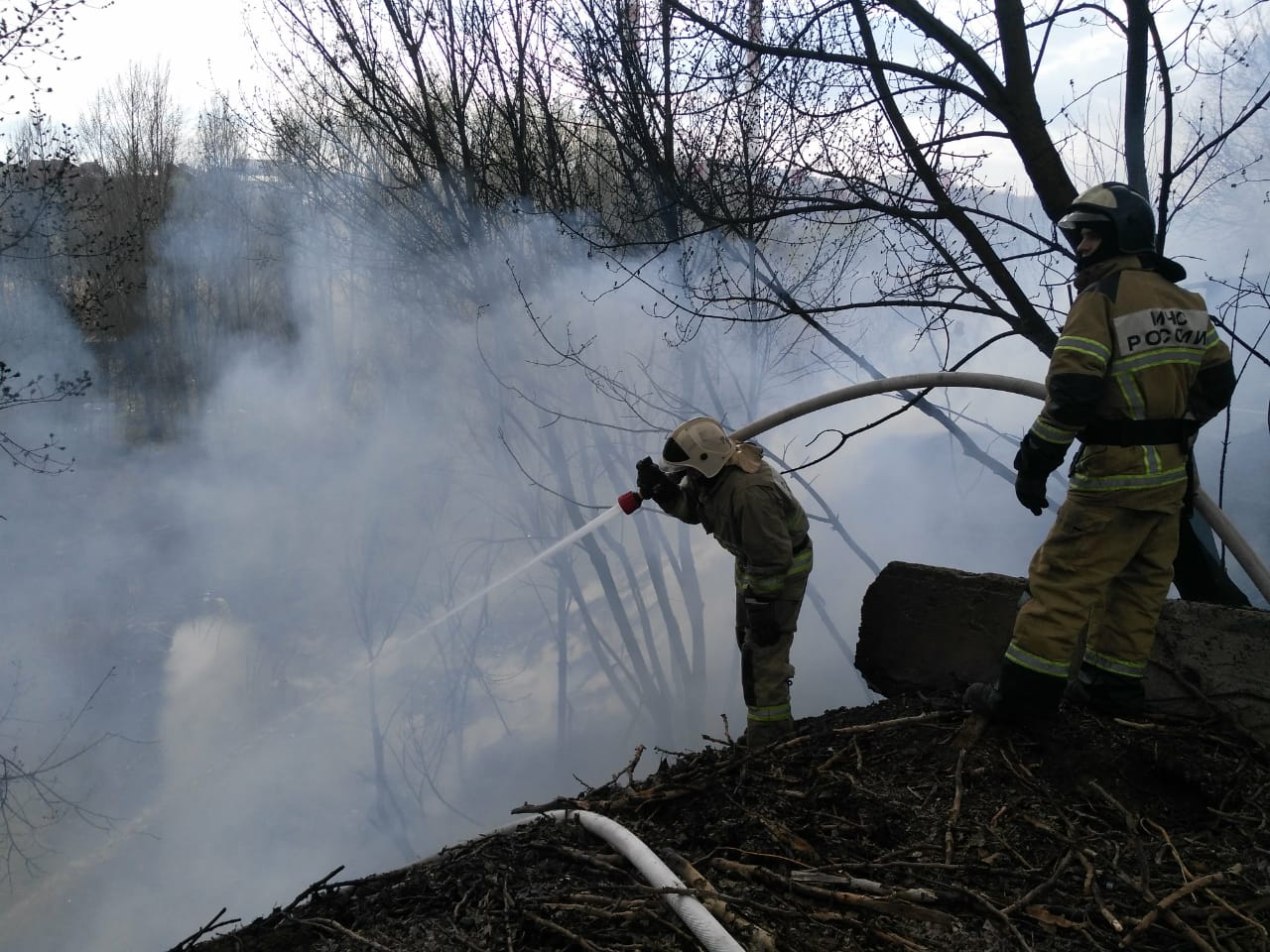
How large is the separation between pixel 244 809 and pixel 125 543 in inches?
163

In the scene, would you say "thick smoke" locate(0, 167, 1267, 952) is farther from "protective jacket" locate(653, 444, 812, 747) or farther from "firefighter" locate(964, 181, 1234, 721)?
"firefighter" locate(964, 181, 1234, 721)

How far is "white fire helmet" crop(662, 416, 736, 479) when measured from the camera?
3.93 metres

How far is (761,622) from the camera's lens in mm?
4043

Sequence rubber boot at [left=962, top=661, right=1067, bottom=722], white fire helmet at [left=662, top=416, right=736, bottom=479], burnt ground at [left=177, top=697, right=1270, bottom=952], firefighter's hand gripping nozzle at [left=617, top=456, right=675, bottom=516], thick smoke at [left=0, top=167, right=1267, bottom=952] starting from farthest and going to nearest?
thick smoke at [left=0, top=167, right=1267, bottom=952] < firefighter's hand gripping nozzle at [left=617, top=456, right=675, bottom=516] < white fire helmet at [left=662, top=416, right=736, bottom=479] < rubber boot at [left=962, top=661, right=1067, bottom=722] < burnt ground at [left=177, top=697, right=1270, bottom=952]

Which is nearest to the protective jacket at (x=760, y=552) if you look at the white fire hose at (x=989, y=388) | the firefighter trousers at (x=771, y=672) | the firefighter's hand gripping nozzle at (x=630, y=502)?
the firefighter trousers at (x=771, y=672)

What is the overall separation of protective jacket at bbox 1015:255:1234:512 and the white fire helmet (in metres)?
1.25

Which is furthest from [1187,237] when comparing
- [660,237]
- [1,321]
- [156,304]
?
[156,304]

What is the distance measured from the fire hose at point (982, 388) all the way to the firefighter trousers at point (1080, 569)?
2.28 feet

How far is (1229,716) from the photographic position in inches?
132

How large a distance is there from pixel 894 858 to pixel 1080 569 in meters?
1.14

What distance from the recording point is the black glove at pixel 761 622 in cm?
403

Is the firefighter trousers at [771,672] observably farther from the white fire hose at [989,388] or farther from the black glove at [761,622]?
the white fire hose at [989,388]

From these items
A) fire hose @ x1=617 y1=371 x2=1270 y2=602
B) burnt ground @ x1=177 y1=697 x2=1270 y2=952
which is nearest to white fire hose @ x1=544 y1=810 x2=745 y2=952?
burnt ground @ x1=177 y1=697 x2=1270 y2=952

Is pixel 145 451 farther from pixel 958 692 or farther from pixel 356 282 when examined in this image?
pixel 958 692
